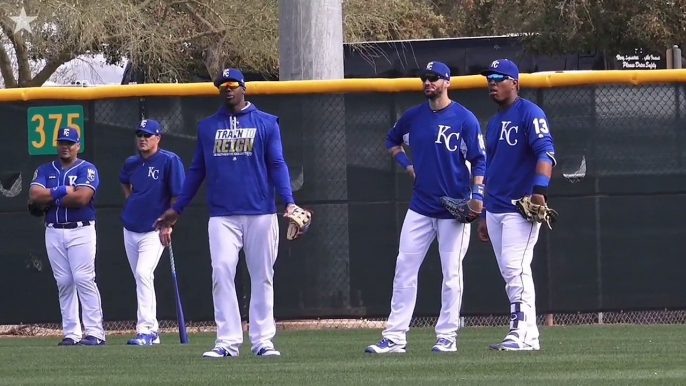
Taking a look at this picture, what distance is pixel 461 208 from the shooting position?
9.88 m

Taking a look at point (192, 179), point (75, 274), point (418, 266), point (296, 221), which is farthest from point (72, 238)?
point (418, 266)

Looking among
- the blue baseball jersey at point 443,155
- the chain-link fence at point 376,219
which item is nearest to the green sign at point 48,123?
the chain-link fence at point 376,219

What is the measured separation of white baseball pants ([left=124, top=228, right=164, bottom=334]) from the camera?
12.4m

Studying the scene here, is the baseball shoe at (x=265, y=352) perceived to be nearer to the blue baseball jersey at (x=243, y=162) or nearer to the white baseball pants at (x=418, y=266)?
the white baseball pants at (x=418, y=266)

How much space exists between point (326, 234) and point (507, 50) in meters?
8.55

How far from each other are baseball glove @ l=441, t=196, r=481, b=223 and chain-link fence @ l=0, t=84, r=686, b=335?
4.11 meters

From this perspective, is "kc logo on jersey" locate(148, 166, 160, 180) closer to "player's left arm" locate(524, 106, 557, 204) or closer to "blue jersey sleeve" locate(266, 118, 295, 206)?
"blue jersey sleeve" locate(266, 118, 295, 206)

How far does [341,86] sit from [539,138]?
4.59m

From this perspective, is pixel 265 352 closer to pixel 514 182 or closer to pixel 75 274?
pixel 514 182

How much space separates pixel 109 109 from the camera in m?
14.2

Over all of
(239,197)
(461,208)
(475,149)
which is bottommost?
(461,208)

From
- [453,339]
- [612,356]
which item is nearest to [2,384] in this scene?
[453,339]

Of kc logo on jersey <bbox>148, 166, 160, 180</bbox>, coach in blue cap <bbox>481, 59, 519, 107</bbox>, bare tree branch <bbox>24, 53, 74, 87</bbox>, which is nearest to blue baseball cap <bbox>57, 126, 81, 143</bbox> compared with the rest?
kc logo on jersey <bbox>148, 166, 160, 180</bbox>

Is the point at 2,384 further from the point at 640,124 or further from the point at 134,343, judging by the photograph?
the point at 640,124
